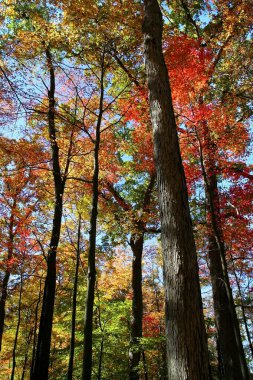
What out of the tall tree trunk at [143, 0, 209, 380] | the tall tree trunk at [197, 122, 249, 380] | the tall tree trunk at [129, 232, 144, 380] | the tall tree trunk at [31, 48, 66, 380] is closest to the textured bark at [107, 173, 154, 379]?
the tall tree trunk at [129, 232, 144, 380]

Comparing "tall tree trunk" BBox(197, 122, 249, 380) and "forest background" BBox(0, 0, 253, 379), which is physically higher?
"forest background" BBox(0, 0, 253, 379)

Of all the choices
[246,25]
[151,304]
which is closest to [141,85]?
[246,25]

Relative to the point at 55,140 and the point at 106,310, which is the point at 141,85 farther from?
the point at 106,310

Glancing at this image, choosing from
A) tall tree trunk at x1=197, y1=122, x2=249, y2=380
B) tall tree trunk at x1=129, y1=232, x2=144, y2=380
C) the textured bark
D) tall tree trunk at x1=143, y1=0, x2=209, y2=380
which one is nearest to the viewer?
tall tree trunk at x1=143, y1=0, x2=209, y2=380

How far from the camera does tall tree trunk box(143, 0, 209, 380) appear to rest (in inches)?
116

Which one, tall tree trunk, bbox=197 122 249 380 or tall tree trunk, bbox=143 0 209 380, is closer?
tall tree trunk, bbox=143 0 209 380

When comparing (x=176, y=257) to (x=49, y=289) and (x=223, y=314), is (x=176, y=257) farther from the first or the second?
(x=223, y=314)

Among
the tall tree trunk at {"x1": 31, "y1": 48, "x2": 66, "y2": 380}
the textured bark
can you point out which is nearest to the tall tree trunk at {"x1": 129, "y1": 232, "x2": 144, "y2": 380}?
the textured bark

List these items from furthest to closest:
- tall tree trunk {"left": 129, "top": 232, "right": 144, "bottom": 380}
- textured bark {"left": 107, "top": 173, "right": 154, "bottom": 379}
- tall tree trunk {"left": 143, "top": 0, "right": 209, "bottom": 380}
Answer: textured bark {"left": 107, "top": 173, "right": 154, "bottom": 379}
tall tree trunk {"left": 129, "top": 232, "right": 144, "bottom": 380}
tall tree trunk {"left": 143, "top": 0, "right": 209, "bottom": 380}

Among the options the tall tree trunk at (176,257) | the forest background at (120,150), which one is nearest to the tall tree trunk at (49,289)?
the forest background at (120,150)

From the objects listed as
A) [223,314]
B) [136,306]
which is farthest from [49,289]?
[223,314]

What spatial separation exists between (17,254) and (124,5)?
1183cm

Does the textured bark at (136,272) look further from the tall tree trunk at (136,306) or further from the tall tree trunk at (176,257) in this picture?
the tall tree trunk at (176,257)

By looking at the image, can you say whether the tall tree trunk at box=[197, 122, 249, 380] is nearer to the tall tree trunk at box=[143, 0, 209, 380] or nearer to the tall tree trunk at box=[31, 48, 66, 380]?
the tall tree trunk at box=[31, 48, 66, 380]
